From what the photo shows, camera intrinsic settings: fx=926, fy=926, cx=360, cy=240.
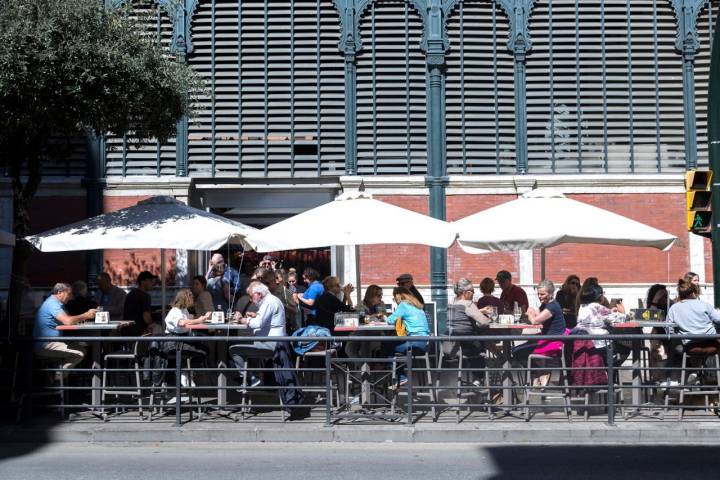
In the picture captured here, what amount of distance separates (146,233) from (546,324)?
205 inches

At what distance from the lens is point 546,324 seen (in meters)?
11.2

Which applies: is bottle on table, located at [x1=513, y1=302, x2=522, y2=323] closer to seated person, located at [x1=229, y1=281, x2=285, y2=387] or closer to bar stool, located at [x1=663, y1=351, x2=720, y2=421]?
bar stool, located at [x1=663, y1=351, x2=720, y2=421]

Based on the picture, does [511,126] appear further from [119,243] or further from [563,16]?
[119,243]

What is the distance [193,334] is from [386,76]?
8.20 meters

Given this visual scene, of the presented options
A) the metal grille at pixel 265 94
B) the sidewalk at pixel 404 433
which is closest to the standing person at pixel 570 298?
the sidewalk at pixel 404 433

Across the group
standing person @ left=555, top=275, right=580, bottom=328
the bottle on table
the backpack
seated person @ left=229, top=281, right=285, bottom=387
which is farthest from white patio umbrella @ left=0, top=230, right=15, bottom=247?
standing person @ left=555, top=275, right=580, bottom=328

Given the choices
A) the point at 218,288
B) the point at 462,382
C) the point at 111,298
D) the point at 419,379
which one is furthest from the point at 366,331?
the point at 111,298

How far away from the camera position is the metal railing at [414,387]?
9.76 metres

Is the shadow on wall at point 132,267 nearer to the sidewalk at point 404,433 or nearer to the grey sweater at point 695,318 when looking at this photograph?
the sidewalk at point 404,433

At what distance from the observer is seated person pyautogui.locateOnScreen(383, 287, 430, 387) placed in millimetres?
10867

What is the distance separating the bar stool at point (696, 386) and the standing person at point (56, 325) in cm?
658

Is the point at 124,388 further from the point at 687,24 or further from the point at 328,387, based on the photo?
the point at 687,24

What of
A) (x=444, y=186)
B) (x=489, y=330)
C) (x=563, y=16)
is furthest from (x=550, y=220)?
(x=563, y=16)

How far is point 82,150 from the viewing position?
18125 mm
